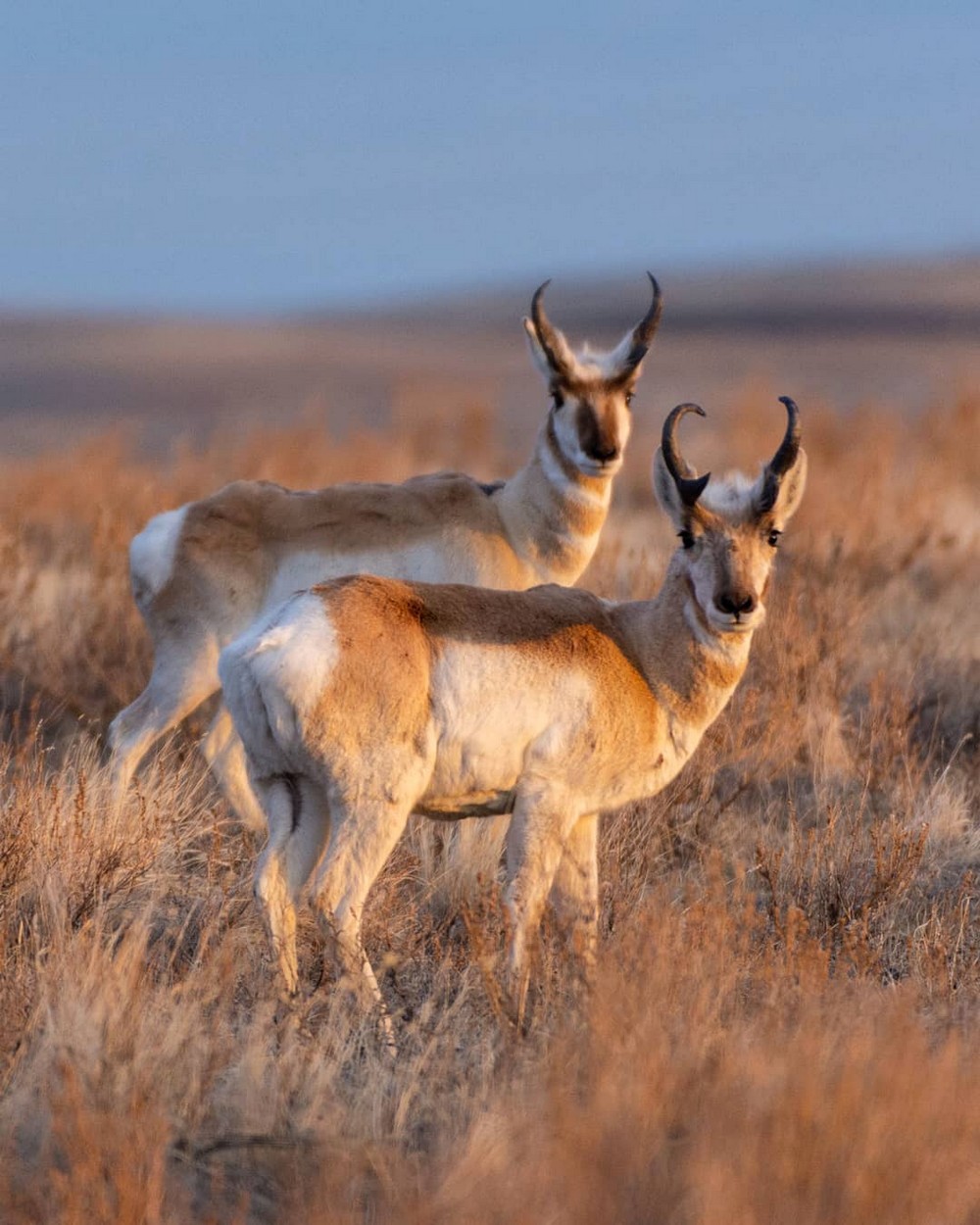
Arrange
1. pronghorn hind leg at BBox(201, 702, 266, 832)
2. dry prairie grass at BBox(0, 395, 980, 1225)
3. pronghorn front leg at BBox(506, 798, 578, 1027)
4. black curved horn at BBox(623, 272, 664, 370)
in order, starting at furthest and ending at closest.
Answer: black curved horn at BBox(623, 272, 664, 370) → pronghorn hind leg at BBox(201, 702, 266, 832) → pronghorn front leg at BBox(506, 798, 578, 1027) → dry prairie grass at BBox(0, 395, 980, 1225)

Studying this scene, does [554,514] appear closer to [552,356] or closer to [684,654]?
[552,356]

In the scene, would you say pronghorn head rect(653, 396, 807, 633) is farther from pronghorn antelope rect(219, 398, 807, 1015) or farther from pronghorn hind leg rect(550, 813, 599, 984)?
pronghorn hind leg rect(550, 813, 599, 984)

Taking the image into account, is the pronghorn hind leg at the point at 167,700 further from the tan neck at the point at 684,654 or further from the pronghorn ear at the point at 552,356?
the tan neck at the point at 684,654

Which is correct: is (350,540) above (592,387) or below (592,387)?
below

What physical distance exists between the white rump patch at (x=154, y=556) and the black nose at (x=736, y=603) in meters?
2.79

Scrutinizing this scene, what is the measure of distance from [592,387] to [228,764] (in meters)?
2.14

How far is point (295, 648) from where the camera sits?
4.09 m

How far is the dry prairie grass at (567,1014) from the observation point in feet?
9.44

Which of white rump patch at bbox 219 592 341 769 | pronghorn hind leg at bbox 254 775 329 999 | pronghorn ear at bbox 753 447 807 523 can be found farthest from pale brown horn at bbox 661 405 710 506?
pronghorn hind leg at bbox 254 775 329 999

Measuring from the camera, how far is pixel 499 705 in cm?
434

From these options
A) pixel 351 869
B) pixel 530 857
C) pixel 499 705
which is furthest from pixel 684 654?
pixel 351 869

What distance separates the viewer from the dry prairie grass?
2.88 m

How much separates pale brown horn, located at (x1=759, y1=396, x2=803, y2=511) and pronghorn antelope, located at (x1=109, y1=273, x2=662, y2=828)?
1.93 metres

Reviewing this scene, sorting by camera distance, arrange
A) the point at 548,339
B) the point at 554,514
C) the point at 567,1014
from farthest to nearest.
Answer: the point at 554,514 < the point at 548,339 < the point at 567,1014
